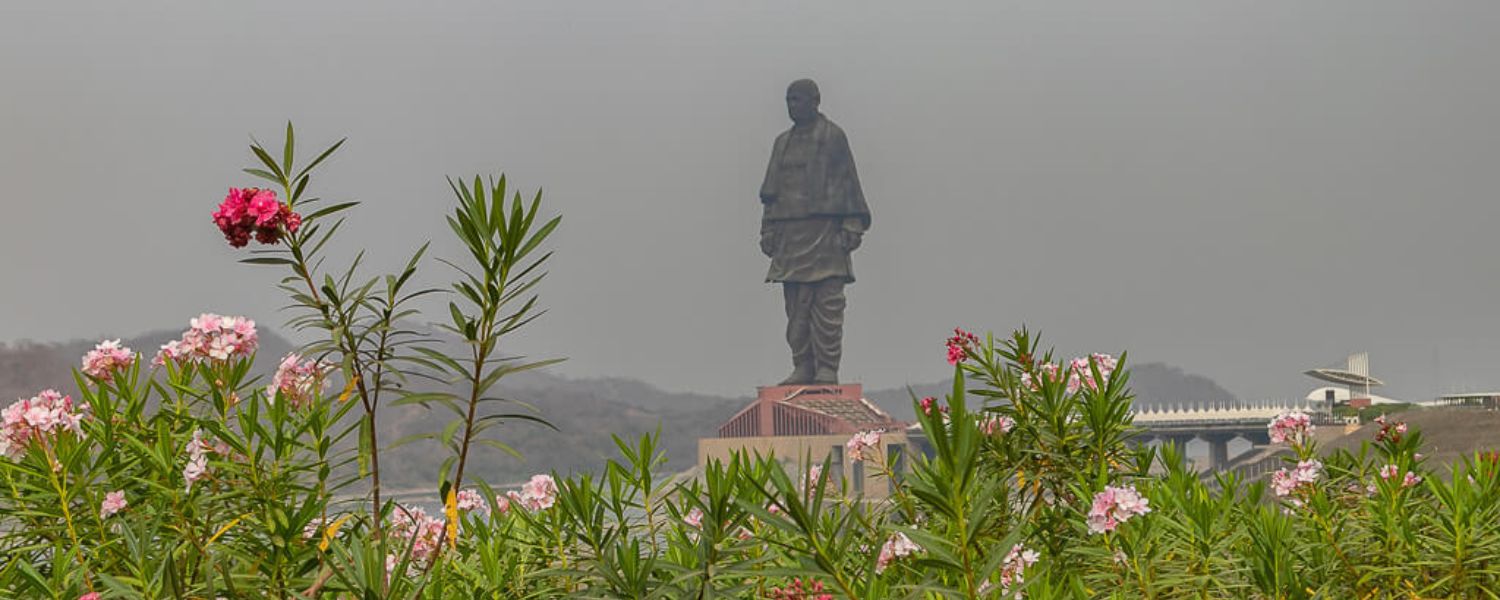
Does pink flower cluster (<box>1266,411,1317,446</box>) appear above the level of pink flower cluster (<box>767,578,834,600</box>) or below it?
above

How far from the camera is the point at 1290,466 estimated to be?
6.11 meters

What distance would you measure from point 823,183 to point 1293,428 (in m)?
78.2

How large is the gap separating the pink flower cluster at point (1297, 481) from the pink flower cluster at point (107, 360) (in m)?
4.05

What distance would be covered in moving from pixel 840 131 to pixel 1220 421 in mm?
34141

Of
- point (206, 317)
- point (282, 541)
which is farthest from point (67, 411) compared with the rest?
point (282, 541)

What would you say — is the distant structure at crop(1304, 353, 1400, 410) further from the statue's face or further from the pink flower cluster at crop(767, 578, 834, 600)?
the pink flower cluster at crop(767, 578, 834, 600)

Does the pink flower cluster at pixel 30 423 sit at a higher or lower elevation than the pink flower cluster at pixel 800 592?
higher

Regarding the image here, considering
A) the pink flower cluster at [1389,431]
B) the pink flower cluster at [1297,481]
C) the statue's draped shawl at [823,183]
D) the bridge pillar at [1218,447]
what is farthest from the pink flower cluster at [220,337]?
the bridge pillar at [1218,447]

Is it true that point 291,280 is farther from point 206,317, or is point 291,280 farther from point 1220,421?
point 1220,421

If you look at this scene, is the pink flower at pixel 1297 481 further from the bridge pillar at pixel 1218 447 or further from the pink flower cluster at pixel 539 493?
the bridge pillar at pixel 1218 447

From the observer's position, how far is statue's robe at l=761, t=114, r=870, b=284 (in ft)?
273

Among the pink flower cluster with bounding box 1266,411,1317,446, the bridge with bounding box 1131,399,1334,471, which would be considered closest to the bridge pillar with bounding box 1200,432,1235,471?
the bridge with bounding box 1131,399,1334,471

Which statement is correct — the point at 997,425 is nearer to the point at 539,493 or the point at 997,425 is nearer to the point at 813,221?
the point at 539,493

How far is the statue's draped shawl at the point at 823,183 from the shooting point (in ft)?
273
